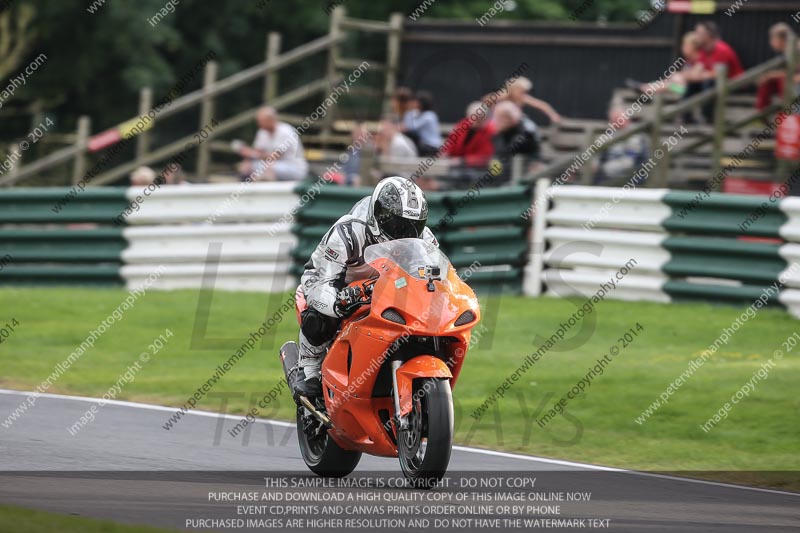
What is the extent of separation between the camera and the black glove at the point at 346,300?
7969mm

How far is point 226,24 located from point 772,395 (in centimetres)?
2538

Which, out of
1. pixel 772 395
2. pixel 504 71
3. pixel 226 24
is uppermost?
pixel 772 395

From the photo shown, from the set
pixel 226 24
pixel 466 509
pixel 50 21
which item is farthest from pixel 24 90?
pixel 466 509

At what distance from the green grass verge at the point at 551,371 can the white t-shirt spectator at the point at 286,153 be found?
1777 mm

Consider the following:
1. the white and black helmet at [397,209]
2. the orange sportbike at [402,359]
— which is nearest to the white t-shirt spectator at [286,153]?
the orange sportbike at [402,359]

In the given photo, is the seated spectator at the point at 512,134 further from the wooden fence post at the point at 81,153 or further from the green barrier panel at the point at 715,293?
the wooden fence post at the point at 81,153

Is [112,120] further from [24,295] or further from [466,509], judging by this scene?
[466,509]

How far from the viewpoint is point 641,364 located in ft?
41.2

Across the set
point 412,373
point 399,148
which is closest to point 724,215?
point 399,148

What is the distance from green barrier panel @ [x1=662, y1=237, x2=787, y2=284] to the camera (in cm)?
1409

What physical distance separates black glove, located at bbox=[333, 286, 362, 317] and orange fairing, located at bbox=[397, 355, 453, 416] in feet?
1.75

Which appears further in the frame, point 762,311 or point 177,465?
point 762,311

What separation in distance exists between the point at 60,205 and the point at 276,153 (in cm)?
285

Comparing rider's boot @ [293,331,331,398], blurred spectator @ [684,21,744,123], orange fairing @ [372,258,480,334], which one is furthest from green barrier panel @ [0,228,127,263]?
orange fairing @ [372,258,480,334]
